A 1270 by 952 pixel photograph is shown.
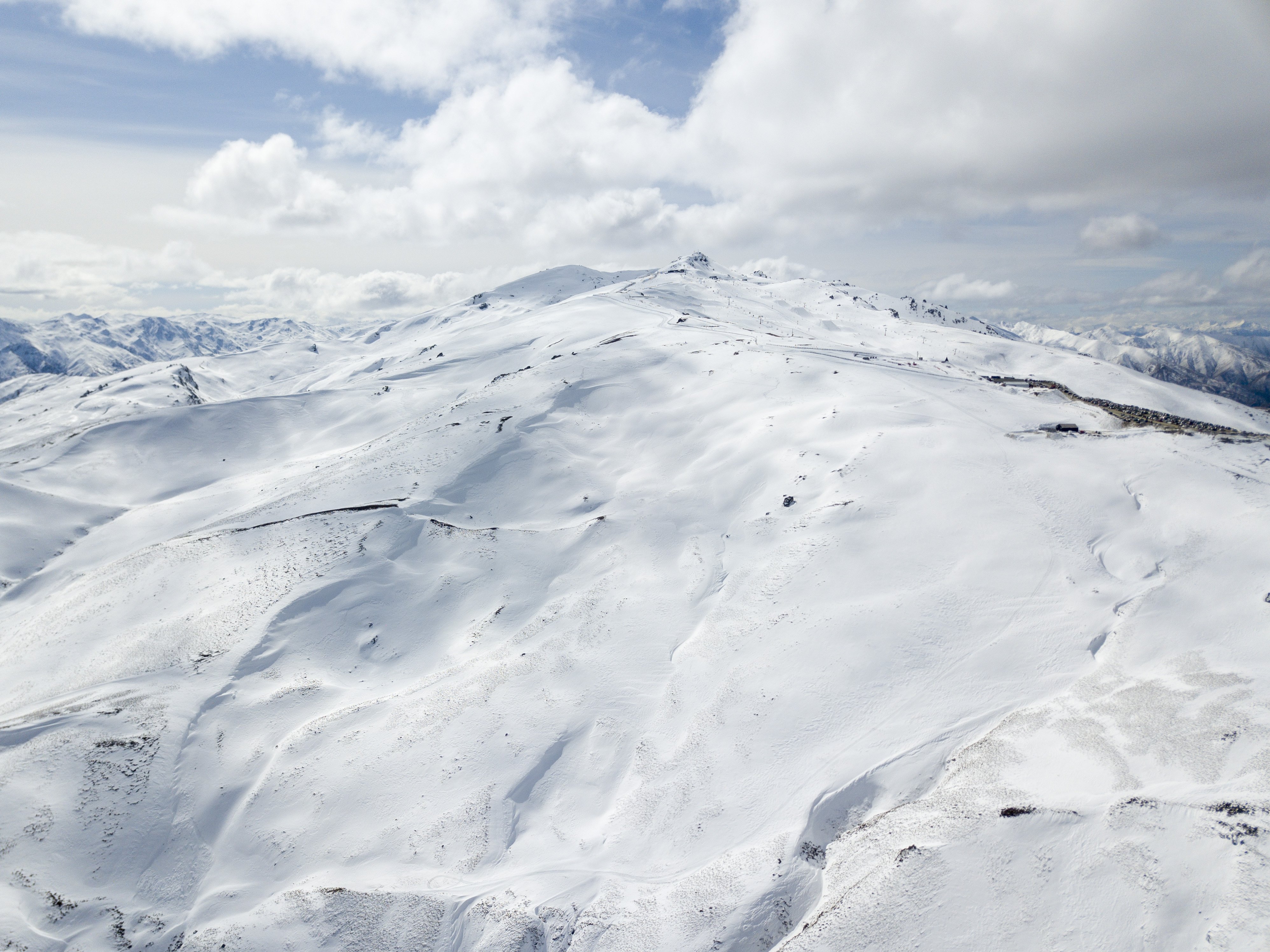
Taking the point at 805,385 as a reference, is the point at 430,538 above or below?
below

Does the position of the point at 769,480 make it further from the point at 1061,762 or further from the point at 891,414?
the point at 1061,762

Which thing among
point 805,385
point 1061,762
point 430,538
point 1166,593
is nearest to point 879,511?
point 1166,593

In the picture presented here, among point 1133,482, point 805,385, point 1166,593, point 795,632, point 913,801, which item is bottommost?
point 913,801

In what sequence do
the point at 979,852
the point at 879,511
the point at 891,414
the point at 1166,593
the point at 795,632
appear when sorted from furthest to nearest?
the point at 891,414, the point at 879,511, the point at 795,632, the point at 1166,593, the point at 979,852

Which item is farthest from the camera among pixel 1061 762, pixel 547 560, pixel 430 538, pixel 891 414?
pixel 891 414

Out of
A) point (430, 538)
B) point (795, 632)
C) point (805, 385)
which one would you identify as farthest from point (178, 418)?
point (795, 632)

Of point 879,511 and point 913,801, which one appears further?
point 879,511

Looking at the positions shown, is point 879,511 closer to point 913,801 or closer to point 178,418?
point 913,801
